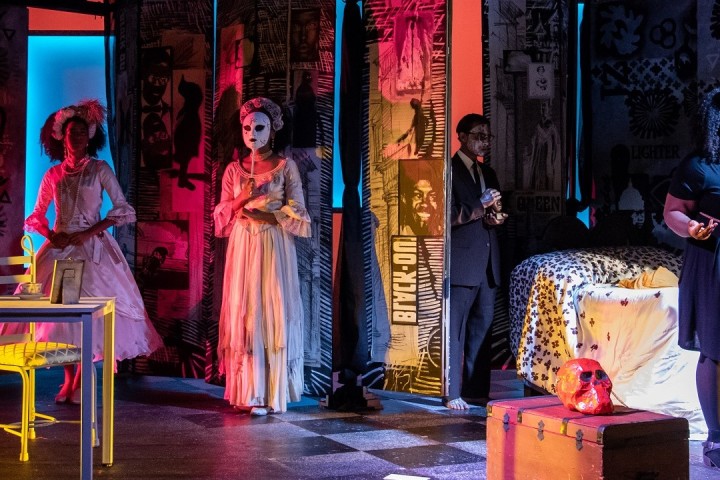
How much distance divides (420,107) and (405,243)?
2.80 ft

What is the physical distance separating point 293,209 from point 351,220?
469 mm

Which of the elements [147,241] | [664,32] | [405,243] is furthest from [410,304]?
[664,32]

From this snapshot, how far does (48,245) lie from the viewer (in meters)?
6.34

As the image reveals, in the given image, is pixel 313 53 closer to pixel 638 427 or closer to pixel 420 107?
pixel 420 107

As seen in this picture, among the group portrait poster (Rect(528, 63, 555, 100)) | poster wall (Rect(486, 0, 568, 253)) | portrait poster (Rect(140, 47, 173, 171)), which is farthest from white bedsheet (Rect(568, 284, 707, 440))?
portrait poster (Rect(140, 47, 173, 171))

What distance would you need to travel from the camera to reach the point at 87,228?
251 inches

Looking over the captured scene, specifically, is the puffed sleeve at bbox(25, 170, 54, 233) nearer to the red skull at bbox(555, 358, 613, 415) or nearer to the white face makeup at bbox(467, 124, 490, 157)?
the white face makeup at bbox(467, 124, 490, 157)

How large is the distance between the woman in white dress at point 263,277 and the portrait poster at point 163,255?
1.23m

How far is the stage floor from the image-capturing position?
4465 mm

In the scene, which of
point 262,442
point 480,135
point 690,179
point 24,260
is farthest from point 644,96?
point 24,260

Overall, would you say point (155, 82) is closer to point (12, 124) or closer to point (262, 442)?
point (12, 124)

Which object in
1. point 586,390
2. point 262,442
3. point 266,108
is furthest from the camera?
point 266,108

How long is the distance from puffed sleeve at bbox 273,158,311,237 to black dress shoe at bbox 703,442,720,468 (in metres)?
2.59

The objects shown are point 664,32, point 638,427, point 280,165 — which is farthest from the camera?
point 664,32
